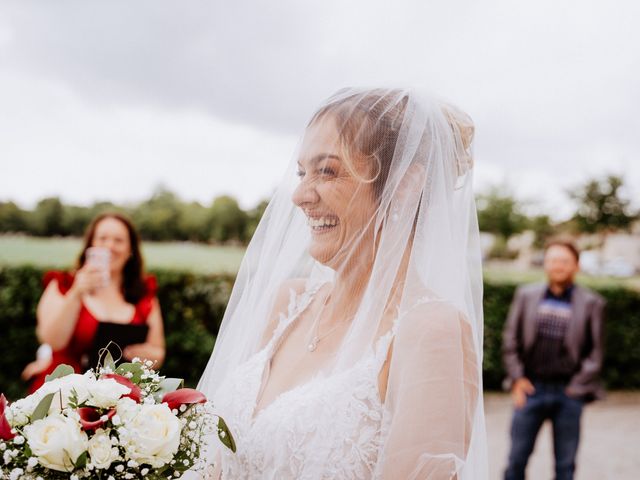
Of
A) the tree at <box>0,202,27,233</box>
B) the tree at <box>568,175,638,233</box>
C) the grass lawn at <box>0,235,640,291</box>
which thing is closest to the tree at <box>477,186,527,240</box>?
the tree at <box>568,175,638,233</box>

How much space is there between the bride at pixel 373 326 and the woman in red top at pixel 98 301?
195cm

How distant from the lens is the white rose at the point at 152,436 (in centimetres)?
151

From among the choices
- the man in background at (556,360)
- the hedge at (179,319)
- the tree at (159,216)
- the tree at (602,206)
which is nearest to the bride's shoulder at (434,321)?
the man in background at (556,360)

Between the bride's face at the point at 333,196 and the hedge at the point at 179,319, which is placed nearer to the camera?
the bride's face at the point at 333,196

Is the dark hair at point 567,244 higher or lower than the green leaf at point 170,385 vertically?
lower

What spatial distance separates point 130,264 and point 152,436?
135 inches

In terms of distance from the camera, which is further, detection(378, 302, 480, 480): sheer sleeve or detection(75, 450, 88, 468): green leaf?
detection(378, 302, 480, 480): sheer sleeve

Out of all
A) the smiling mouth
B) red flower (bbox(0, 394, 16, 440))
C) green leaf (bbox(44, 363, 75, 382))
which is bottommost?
red flower (bbox(0, 394, 16, 440))

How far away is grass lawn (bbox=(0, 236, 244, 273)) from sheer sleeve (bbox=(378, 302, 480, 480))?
5.88 meters

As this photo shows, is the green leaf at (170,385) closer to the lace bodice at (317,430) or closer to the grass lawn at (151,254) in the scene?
the lace bodice at (317,430)

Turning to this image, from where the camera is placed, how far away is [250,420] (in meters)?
2.04

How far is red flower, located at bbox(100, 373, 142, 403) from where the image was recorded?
164cm

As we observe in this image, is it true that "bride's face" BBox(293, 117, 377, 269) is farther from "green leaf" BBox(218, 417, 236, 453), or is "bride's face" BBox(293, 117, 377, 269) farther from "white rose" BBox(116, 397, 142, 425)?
"white rose" BBox(116, 397, 142, 425)

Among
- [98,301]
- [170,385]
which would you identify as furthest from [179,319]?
[170,385]
